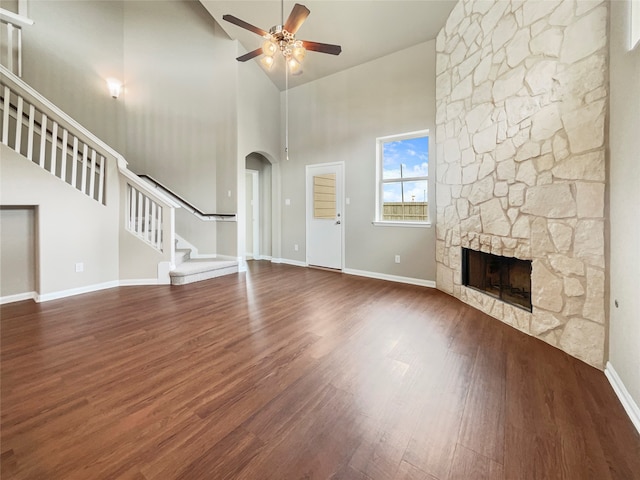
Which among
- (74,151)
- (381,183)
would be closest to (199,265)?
Answer: (74,151)

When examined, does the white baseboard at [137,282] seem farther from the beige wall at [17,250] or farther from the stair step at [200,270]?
the beige wall at [17,250]

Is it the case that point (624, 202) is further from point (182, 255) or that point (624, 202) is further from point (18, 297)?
point (18, 297)

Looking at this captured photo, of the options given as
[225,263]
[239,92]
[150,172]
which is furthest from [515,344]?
[150,172]

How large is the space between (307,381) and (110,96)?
6.40 meters

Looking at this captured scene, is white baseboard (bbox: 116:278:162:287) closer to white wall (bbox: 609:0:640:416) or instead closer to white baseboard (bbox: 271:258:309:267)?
white baseboard (bbox: 271:258:309:267)

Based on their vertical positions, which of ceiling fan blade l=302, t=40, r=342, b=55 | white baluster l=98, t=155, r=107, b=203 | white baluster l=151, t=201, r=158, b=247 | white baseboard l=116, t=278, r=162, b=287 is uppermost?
ceiling fan blade l=302, t=40, r=342, b=55

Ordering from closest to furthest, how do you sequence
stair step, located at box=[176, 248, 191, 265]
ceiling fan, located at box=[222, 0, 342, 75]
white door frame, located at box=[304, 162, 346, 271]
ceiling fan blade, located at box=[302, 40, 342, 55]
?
ceiling fan, located at box=[222, 0, 342, 75], ceiling fan blade, located at box=[302, 40, 342, 55], stair step, located at box=[176, 248, 191, 265], white door frame, located at box=[304, 162, 346, 271]

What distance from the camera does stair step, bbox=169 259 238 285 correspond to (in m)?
4.22

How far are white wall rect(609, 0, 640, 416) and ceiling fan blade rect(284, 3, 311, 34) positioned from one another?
91.7 inches

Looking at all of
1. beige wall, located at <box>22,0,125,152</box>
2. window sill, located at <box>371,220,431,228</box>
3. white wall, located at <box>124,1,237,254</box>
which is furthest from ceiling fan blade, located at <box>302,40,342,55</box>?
beige wall, located at <box>22,0,125,152</box>

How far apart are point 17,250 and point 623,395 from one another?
581cm

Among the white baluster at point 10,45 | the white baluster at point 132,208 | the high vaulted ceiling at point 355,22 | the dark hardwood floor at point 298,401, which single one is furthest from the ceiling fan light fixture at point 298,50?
the white baluster at point 10,45

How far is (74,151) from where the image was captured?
3.56m

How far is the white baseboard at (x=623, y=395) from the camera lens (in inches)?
58.2
